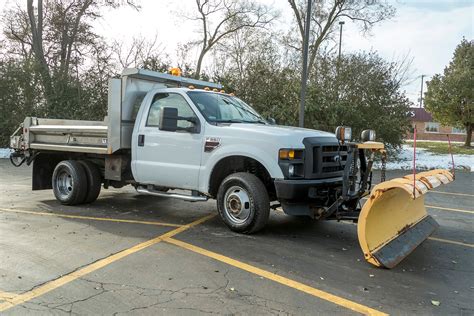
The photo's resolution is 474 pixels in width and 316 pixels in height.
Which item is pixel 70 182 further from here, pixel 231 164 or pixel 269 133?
pixel 269 133

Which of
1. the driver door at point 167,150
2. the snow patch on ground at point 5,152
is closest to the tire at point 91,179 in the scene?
the driver door at point 167,150

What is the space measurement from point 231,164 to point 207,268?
203cm

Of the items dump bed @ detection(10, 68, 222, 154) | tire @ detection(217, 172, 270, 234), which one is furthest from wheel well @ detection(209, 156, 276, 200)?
dump bed @ detection(10, 68, 222, 154)

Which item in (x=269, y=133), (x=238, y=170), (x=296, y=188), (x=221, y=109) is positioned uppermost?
(x=221, y=109)

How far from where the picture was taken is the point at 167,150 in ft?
22.5

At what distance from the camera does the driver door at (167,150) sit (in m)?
6.60

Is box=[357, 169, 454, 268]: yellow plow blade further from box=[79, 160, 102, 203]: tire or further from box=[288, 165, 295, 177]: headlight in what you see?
box=[79, 160, 102, 203]: tire

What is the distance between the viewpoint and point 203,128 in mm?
6488

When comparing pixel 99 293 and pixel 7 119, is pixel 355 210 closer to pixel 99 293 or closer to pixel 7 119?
pixel 99 293

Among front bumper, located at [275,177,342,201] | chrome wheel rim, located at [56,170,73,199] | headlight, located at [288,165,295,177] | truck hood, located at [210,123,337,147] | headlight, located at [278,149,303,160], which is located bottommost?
chrome wheel rim, located at [56,170,73,199]

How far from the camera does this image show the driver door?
21.7 ft

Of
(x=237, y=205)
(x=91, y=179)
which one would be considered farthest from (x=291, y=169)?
(x=91, y=179)

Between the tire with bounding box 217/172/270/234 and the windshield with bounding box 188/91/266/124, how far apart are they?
1037mm

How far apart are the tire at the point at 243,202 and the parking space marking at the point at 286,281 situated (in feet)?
2.74
